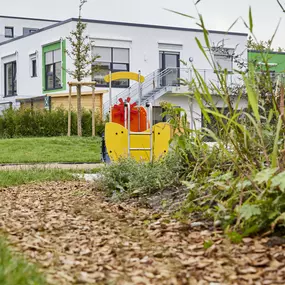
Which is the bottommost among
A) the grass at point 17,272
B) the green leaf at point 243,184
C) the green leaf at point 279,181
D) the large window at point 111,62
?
the grass at point 17,272

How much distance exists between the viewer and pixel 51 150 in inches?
573

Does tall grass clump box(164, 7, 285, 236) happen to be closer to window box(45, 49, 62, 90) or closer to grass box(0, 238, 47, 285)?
grass box(0, 238, 47, 285)

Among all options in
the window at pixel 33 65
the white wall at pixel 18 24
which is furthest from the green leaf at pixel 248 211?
the white wall at pixel 18 24

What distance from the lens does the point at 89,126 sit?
66.6 feet

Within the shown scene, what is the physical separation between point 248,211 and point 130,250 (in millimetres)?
676

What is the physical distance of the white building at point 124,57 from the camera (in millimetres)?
25203

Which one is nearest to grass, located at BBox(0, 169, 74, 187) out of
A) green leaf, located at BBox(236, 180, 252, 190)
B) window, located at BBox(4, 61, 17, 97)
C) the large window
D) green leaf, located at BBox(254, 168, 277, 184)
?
green leaf, located at BBox(236, 180, 252, 190)

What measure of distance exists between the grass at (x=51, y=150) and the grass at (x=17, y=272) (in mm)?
9385

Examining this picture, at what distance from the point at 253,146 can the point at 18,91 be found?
2685cm

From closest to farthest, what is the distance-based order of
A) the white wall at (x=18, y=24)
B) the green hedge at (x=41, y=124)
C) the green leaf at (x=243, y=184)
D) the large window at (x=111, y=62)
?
the green leaf at (x=243, y=184)
the green hedge at (x=41, y=124)
the large window at (x=111, y=62)
the white wall at (x=18, y=24)

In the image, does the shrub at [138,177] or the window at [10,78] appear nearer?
the shrub at [138,177]

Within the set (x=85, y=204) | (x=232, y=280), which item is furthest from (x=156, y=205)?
(x=232, y=280)

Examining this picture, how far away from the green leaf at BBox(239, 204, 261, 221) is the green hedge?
16.9m

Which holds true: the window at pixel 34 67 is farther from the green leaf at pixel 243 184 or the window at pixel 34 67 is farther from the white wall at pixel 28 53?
the green leaf at pixel 243 184
